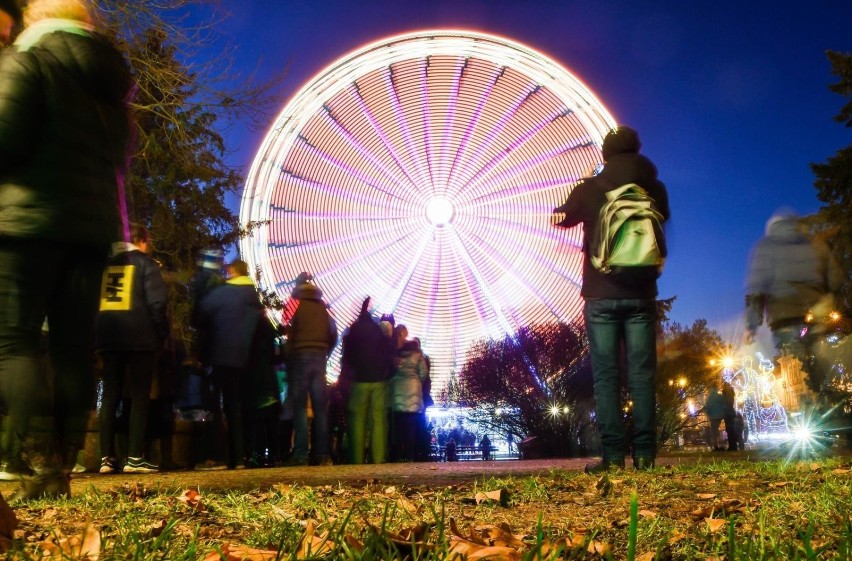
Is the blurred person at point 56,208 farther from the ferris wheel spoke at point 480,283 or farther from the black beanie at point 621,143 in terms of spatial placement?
the ferris wheel spoke at point 480,283

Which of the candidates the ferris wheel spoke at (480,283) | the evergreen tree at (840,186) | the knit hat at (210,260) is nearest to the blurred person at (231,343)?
the knit hat at (210,260)

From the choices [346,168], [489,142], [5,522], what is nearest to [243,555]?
[5,522]

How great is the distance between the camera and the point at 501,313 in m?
27.0

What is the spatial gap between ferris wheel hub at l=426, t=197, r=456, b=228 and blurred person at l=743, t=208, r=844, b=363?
2100 centimetres

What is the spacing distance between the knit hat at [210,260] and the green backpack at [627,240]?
387cm

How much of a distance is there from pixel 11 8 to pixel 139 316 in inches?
116

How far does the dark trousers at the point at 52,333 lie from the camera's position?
10.2ft

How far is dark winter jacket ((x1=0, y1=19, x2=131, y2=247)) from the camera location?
10.3 ft

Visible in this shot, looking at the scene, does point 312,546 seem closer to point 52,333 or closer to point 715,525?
point 715,525

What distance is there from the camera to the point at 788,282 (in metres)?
6.32

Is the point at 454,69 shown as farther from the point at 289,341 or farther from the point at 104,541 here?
the point at 104,541

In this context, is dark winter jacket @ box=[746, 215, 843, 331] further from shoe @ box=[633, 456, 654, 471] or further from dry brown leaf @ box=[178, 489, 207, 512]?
dry brown leaf @ box=[178, 489, 207, 512]

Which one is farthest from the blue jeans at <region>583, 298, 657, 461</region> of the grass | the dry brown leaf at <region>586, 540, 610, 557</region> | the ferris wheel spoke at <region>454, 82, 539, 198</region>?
the ferris wheel spoke at <region>454, 82, 539, 198</region>

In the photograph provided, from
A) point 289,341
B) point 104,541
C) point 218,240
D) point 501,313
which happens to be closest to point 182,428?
point 289,341
